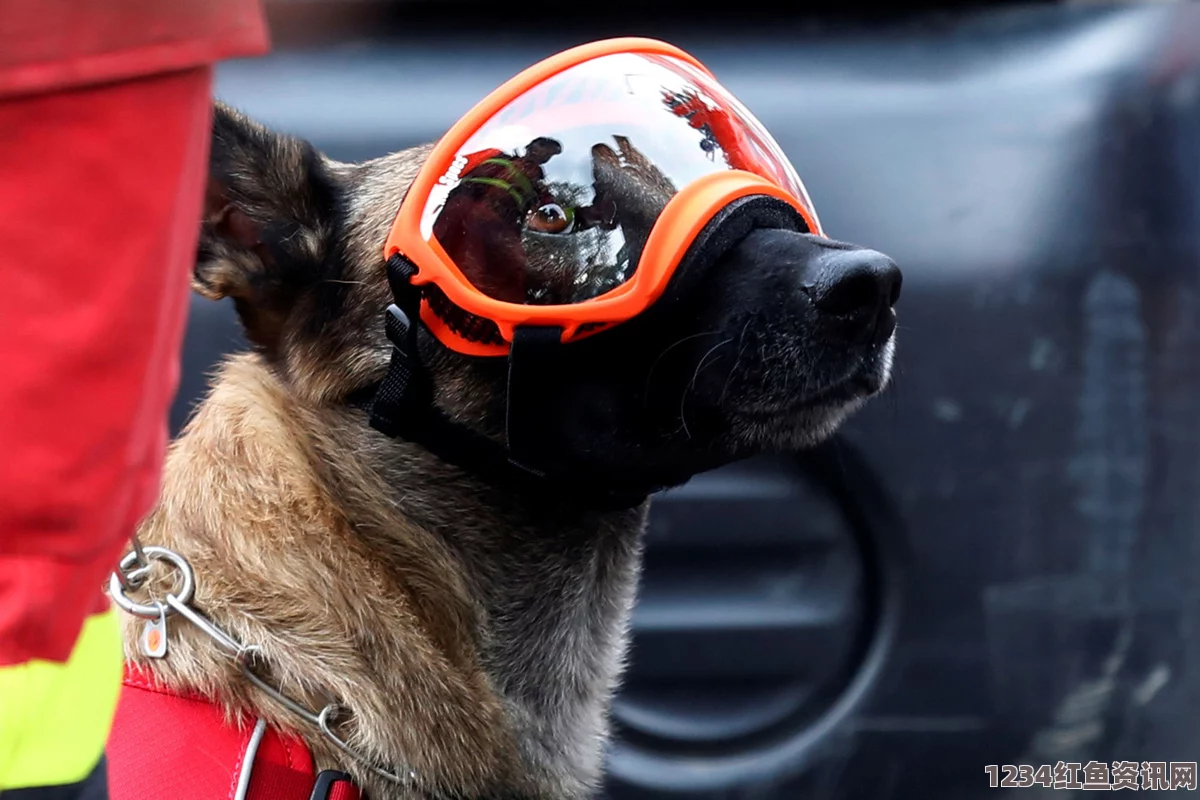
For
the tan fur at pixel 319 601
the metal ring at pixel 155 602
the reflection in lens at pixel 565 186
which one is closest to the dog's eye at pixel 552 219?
the reflection in lens at pixel 565 186

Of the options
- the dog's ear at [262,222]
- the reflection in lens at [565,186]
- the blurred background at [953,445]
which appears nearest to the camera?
the reflection in lens at [565,186]

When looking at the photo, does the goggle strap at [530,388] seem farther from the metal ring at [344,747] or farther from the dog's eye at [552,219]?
the metal ring at [344,747]

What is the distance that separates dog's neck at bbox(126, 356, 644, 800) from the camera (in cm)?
185

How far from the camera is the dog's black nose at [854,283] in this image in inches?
68.1

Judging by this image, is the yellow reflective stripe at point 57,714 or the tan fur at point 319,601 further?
the tan fur at point 319,601

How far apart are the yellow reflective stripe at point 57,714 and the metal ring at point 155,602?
0.80 metres

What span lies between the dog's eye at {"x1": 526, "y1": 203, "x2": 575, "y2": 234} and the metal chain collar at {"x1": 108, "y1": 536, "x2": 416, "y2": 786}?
0.74m

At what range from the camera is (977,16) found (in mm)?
2348

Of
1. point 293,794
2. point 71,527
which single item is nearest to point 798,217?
point 293,794

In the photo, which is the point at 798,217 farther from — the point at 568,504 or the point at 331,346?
the point at 331,346

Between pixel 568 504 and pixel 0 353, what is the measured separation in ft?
4.31

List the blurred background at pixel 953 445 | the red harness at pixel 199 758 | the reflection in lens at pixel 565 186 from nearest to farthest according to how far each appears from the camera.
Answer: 1. the red harness at pixel 199 758
2. the reflection in lens at pixel 565 186
3. the blurred background at pixel 953 445

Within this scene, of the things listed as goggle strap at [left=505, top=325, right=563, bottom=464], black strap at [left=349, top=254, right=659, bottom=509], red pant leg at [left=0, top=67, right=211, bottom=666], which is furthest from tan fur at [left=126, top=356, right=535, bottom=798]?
red pant leg at [left=0, top=67, right=211, bottom=666]

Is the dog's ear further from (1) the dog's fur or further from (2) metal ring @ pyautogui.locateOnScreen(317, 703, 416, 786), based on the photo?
(2) metal ring @ pyautogui.locateOnScreen(317, 703, 416, 786)
